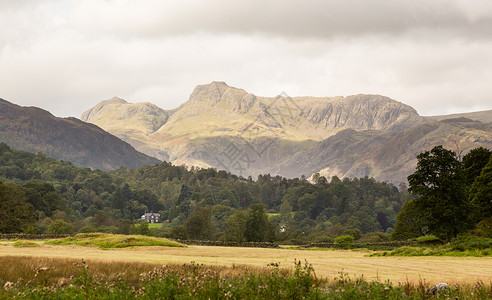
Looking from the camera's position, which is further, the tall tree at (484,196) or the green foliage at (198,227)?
the green foliage at (198,227)

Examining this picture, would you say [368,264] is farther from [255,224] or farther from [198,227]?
[198,227]

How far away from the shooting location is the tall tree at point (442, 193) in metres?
57.4

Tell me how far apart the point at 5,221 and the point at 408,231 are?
7700 centimetres

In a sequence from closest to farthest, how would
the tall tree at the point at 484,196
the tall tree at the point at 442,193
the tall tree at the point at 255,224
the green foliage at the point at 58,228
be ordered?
the tall tree at the point at 442,193
the tall tree at the point at 484,196
the green foliage at the point at 58,228
the tall tree at the point at 255,224

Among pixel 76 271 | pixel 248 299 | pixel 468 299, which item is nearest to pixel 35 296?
pixel 248 299

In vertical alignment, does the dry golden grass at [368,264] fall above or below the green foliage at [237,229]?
above

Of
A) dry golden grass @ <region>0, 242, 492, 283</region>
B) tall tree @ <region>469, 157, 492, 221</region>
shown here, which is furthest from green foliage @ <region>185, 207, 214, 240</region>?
dry golden grass @ <region>0, 242, 492, 283</region>

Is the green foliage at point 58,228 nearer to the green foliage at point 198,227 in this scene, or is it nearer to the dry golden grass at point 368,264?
the green foliage at point 198,227

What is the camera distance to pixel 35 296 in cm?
1438

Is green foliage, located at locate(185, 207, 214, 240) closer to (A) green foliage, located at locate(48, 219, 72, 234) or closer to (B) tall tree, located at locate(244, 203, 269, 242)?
(B) tall tree, located at locate(244, 203, 269, 242)

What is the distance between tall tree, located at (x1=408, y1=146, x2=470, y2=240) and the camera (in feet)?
188

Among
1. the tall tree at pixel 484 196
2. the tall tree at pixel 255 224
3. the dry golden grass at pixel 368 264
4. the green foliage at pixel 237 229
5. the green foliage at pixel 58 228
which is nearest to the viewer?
the dry golden grass at pixel 368 264

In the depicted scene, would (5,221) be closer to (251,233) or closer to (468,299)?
(251,233)

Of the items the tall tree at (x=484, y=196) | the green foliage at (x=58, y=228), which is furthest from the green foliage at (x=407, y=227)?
the green foliage at (x=58, y=228)
